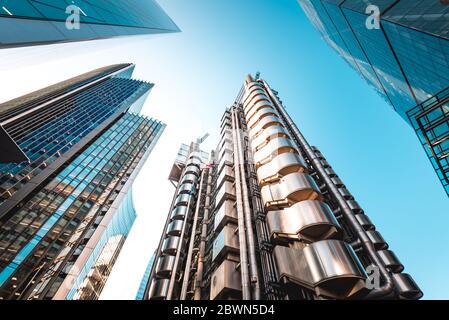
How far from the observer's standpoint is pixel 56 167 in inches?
1372

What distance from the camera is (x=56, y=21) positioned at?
1087 centimetres

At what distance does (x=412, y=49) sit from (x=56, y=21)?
30.5 metres

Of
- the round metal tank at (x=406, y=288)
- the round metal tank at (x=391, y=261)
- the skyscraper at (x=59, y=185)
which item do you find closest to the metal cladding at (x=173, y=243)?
the skyscraper at (x=59, y=185)

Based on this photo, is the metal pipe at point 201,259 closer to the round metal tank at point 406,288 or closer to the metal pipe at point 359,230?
the metal pipe at point 359,230

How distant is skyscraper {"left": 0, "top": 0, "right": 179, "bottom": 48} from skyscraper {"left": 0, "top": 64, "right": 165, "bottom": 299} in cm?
658

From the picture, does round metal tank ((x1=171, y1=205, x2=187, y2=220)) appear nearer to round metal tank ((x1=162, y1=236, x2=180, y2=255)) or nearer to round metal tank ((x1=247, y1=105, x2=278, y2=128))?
round metal tank ((x1=162, y1=236, x2=180, y2=255))

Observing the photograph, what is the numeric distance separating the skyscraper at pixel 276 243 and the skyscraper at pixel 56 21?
1484cm

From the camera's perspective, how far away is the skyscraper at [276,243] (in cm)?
979

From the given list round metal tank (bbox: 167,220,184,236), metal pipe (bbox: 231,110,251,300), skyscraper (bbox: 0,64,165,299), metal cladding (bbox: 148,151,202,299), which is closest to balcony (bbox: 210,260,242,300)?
metal pipe (bbox: 231,110,251,300)

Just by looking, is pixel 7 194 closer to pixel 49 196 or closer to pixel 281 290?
pixel 49 196

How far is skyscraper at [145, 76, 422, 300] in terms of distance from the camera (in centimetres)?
979

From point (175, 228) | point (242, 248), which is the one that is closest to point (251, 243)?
point (242, 248)
